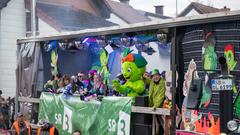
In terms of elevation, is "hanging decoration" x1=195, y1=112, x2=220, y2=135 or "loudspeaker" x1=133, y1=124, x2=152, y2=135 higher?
"hanging decoration" x1=195, y1=112, x2=220, y2=135

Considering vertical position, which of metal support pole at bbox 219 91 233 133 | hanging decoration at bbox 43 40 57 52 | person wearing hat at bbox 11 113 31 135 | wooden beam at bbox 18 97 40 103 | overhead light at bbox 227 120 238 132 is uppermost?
hanging decoration at bbox 43 40 57 52

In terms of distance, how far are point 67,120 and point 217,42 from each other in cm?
414

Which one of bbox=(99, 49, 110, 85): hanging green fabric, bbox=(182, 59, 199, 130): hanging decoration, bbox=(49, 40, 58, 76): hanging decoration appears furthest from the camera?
bbox=(49, 40, 58, 76): hanging decoration

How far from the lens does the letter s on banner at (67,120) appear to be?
944cm

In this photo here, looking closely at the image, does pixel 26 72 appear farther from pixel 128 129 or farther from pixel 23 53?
pixel 128 129

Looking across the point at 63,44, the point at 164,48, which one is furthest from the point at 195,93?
the point at 63,44

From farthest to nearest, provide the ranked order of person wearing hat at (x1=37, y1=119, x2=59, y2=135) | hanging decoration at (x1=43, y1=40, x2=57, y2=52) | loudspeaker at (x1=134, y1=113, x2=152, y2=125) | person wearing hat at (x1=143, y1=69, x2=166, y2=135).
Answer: hanging decoration at (x1=43, y1=40, x2=57, y2=52) < person wearing hat at (x1=37, y1=119, x2=59, y2=135) < loudspeaker at (x1=134, y1=113, x2=152, y2=125) < person wearing hat at (x1=143, y1=69, x2=166, y2=135)

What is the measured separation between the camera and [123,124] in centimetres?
805

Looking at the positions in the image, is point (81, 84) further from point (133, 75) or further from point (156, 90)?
point (156, 90)

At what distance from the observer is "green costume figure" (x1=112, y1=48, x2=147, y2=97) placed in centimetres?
833

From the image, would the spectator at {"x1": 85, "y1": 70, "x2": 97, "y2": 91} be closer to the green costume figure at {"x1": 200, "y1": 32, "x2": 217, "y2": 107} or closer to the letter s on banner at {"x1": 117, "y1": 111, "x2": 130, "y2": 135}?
the letter s on banner at {"x1": 117, "y1": 111, "x2": 130, "y2": 135}

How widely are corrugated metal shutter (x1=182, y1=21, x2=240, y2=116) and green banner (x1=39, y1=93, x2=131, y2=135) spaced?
1653mm

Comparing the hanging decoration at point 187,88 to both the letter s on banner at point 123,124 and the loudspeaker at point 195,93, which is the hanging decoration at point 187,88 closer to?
the loudspeaker at point 195,93

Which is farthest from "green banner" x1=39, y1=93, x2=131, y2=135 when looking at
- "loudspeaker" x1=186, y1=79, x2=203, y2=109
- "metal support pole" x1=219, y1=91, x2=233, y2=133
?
"metal support pole" x1=219, y1=91, x2=233, y2=133
